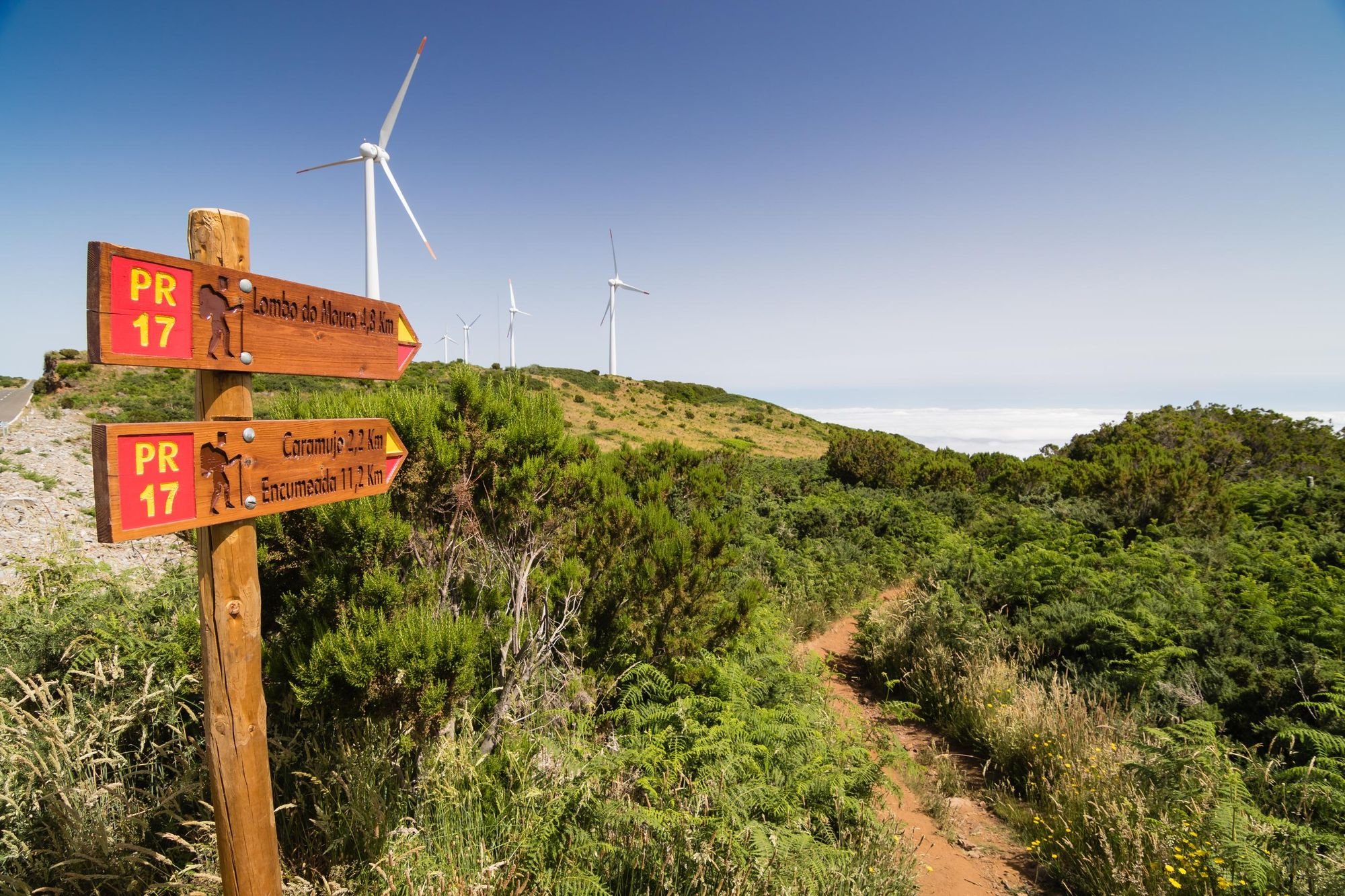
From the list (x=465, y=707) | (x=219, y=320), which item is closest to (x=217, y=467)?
(x=219, y=320)

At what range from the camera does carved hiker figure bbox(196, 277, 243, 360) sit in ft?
6.20

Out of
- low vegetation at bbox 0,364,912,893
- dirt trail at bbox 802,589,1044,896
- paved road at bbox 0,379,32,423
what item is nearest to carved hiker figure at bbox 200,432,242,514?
low vegetation at bbox 0,364,912,893

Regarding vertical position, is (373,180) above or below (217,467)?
above

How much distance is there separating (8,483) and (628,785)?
1574 centimetres

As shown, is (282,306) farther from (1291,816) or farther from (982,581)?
(982,581)

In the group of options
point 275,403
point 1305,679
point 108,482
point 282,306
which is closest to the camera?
point 108,482

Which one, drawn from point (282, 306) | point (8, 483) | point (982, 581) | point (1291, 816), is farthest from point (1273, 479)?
point (8, 483)

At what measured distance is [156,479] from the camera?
1.71m

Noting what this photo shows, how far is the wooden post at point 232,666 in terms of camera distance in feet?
A: 6.45

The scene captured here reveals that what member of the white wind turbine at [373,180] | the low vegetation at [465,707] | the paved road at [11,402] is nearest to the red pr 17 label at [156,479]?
the low vegetation at [465,707]

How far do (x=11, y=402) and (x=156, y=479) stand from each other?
4014 centimetres

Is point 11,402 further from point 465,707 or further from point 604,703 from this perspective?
point 465,707

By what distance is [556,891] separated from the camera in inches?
107

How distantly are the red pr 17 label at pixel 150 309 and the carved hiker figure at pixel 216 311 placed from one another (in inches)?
1.6
